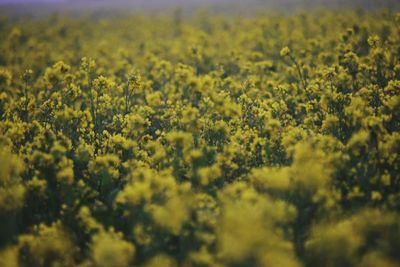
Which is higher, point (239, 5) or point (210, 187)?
point (239, 5)

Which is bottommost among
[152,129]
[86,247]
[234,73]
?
[86,247]

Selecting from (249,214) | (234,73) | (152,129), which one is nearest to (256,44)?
(234,73)

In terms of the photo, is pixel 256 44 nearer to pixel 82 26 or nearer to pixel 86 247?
pixel 86 247

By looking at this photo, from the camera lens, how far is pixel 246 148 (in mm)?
6172

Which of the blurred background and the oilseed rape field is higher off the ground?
the blurred background

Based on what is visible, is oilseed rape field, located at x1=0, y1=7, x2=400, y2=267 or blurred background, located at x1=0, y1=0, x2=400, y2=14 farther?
blurred background, located at x1=0, y1=0, x2=400, y2=14

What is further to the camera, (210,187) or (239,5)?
(239,5)

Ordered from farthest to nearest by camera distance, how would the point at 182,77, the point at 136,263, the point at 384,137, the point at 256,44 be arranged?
1. the point at 256,44
2. the point at 182,77
3. the point at 384,137
4. the point at 136,263

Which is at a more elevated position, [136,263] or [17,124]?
[17,124]

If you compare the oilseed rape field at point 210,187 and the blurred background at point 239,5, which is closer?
the oilseed rape field at point 210,187

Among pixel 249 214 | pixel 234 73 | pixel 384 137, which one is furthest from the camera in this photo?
pixel 234 73

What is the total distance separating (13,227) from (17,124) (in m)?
2.22

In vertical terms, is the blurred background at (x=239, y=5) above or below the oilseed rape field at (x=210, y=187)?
above

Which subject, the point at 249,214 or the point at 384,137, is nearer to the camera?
the point at 249,214
